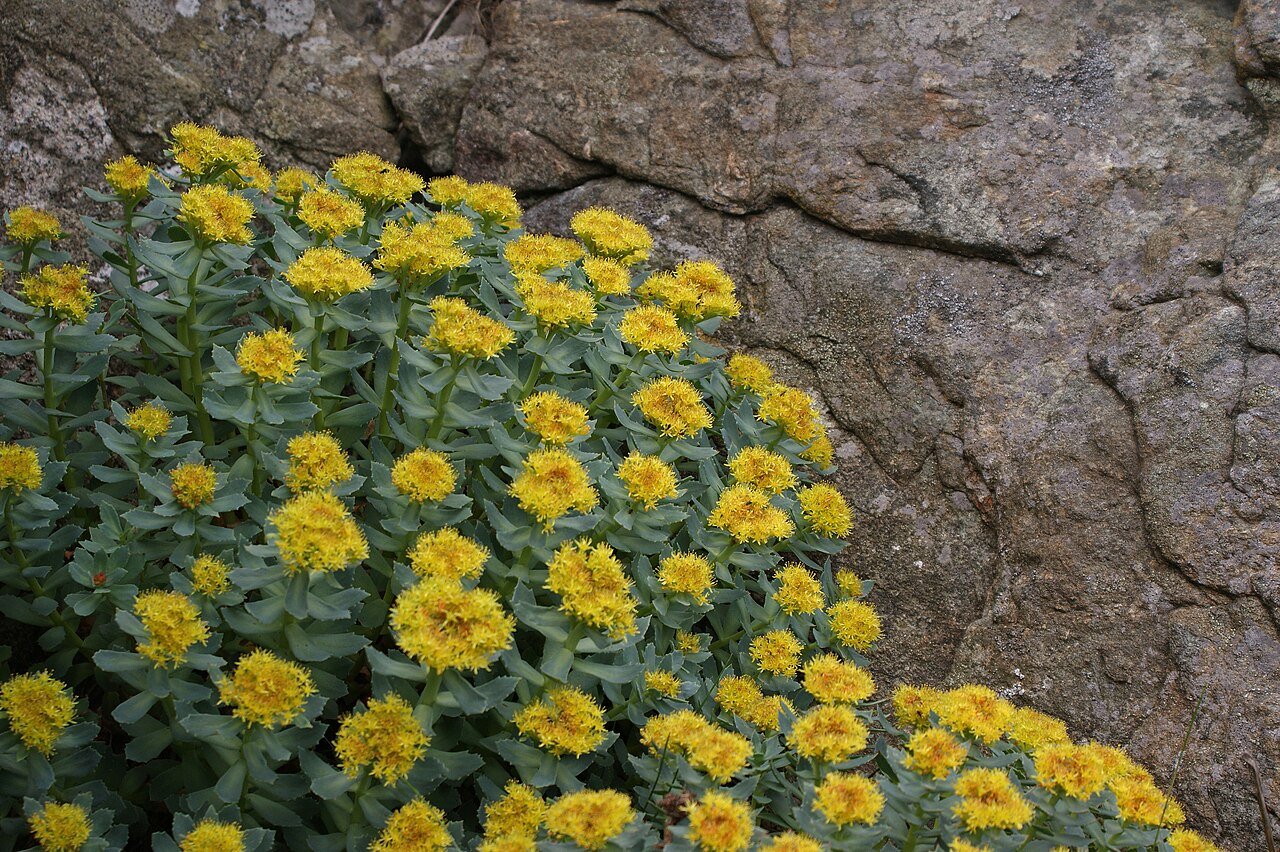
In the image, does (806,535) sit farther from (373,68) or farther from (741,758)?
(373,68)

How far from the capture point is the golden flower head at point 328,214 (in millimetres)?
3225

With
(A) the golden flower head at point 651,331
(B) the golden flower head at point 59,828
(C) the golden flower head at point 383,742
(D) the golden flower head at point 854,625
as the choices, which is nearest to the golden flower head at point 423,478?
(C) the golden flower head at point 383,742

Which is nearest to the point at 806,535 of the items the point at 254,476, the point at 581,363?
the point at 581,363

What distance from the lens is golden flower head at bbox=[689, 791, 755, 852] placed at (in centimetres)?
221

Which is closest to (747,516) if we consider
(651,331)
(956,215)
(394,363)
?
(651,331)

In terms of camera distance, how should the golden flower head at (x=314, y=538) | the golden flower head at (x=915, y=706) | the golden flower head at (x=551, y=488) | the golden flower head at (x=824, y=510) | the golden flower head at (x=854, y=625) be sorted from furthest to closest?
the golden flower head at (x=824, y=510)
the golden flower head at (x=854, y=625)
the golden flower head at (x=915, y=706)
the golden flower head at (x=551, y=488)
the golden flower head at (x=314, y=538)

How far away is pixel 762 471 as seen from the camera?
330 centimetres

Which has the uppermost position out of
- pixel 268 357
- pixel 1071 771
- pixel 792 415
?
pixel 792 415

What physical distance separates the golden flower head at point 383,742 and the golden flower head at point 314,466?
592 mm

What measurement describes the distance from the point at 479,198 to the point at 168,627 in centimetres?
194

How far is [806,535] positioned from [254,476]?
180 cm

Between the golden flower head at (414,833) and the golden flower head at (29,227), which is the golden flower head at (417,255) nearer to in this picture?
the golden flower head at (29,227)

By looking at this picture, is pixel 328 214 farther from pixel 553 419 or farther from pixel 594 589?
pixel 594 589

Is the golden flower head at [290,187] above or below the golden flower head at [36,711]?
above
